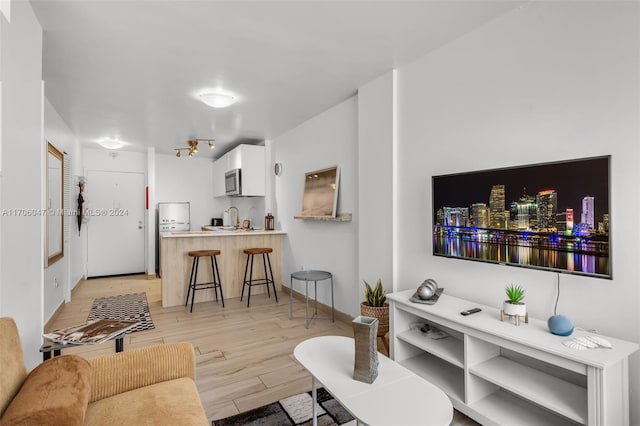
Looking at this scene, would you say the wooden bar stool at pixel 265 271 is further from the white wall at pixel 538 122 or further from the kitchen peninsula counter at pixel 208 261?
the white wall at pixel 538 122

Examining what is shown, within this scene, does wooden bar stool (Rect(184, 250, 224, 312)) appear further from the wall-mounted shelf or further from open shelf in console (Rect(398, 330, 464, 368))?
open shelf in console (Rect(398, 330, 464, 368))

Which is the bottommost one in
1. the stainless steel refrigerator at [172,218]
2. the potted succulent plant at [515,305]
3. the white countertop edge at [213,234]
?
the potted succulent plant at [515,305]

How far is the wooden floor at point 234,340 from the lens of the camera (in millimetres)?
2326

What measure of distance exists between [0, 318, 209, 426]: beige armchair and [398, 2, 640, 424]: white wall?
6.22 feet

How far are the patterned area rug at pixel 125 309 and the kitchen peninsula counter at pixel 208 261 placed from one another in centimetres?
37

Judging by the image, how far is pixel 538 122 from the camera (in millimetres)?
1988

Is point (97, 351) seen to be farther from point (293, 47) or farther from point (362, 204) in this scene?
point (293, 47)

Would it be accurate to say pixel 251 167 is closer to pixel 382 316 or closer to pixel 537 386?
pixel 382 316

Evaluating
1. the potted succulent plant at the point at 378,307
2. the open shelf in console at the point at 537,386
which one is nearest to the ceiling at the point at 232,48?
the potted succulent plant at the point at 378,307

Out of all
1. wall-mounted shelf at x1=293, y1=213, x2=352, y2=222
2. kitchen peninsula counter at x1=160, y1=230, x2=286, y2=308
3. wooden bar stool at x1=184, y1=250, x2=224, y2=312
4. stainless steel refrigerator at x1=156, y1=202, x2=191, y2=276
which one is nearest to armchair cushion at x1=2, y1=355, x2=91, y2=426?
wall-mounted shelf at x1=293, y1=213, x2=352, y2=222

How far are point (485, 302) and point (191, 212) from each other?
20.1 feet

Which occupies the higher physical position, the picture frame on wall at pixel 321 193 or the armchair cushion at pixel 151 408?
the picture frame on wall at pixel 321 193

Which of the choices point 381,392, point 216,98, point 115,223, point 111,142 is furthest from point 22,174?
point 115,223

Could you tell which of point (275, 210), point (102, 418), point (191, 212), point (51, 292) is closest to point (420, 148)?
point (102, 418)
